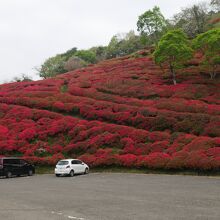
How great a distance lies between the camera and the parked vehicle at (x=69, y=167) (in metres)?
35.8

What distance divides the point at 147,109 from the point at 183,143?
11019mm

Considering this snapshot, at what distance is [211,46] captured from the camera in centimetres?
5756

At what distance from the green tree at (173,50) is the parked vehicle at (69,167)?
97.2ft

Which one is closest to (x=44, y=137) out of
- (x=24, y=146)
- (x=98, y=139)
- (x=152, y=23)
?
(x=24, y=146)

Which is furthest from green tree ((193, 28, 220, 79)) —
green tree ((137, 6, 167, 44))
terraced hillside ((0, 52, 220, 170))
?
green tree ((137, 6, 167, 44))

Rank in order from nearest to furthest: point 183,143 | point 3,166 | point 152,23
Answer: point 3,166 → point 183,143 → point 152,23

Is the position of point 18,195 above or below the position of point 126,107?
below

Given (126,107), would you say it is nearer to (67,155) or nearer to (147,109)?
(147,109)

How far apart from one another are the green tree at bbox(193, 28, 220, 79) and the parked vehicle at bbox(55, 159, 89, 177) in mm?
30396

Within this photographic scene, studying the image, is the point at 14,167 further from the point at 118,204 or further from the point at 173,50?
the point at 173,50

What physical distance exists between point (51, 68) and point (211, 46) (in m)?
85.5

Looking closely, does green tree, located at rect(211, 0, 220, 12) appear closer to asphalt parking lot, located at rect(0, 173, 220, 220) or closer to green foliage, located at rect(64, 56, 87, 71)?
green foliage, located at rect(64, 56, 87, 71)

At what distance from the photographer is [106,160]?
38.4m

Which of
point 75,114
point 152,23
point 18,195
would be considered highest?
point 152,23
